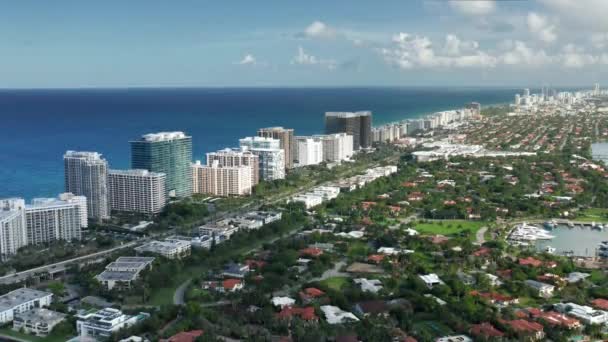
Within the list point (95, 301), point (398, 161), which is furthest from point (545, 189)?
point (95, 301)

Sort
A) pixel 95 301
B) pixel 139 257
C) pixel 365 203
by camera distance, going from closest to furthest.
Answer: pixel 95 301
pixel 139 257
pixel 365 203

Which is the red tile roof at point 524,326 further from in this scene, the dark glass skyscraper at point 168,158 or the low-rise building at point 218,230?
the dark glass skyscraper at point 168,158

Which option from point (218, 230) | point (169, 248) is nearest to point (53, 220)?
point (169, 248)

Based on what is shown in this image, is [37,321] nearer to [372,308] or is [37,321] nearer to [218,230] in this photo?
[372,308]

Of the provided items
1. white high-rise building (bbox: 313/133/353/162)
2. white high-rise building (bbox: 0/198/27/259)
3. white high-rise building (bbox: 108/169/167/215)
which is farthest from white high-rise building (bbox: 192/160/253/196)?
white high-rise building (bbox: 0/198/27/259)

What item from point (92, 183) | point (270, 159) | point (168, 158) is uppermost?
point (168, 158)

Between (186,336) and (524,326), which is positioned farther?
(524,326)

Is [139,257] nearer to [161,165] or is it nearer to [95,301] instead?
[95,301]

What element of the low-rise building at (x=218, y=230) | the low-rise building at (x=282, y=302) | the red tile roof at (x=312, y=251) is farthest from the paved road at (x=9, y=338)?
the low-rise building at (x=218, y=230)
